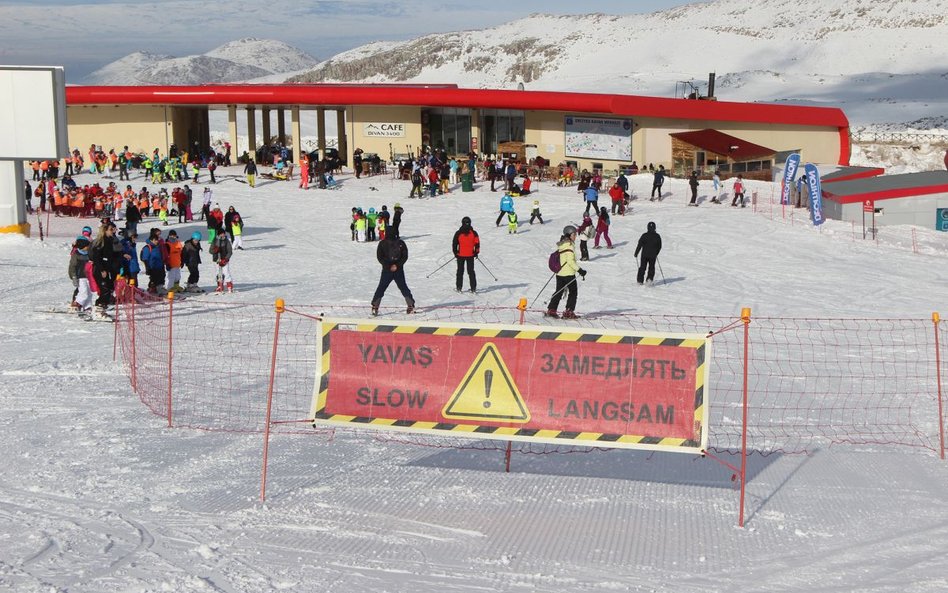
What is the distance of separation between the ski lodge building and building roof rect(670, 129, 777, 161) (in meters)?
0.05

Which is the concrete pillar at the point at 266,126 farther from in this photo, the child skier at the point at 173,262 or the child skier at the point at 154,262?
the child skier at the point at 154,262

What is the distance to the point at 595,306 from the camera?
55.6ft

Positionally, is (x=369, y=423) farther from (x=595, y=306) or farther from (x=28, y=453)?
(x=595, y=306)

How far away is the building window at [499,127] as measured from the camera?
4088 centimetres

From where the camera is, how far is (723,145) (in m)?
37.7

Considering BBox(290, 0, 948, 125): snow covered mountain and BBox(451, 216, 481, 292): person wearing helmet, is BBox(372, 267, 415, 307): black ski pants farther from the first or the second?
BBox(290, 0, 948, 125): snow covered mountain

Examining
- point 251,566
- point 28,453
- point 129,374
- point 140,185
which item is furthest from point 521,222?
point 251,566

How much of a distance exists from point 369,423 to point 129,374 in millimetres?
5252

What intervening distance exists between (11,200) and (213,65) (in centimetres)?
14224

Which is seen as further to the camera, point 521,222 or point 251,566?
point 521,222

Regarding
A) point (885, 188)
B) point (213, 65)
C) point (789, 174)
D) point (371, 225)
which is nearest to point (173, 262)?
point (371, 225)

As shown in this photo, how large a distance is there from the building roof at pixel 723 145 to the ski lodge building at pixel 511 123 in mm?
51

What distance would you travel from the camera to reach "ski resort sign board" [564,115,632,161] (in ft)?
127

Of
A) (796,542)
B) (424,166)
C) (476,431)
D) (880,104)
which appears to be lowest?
(796,542)
